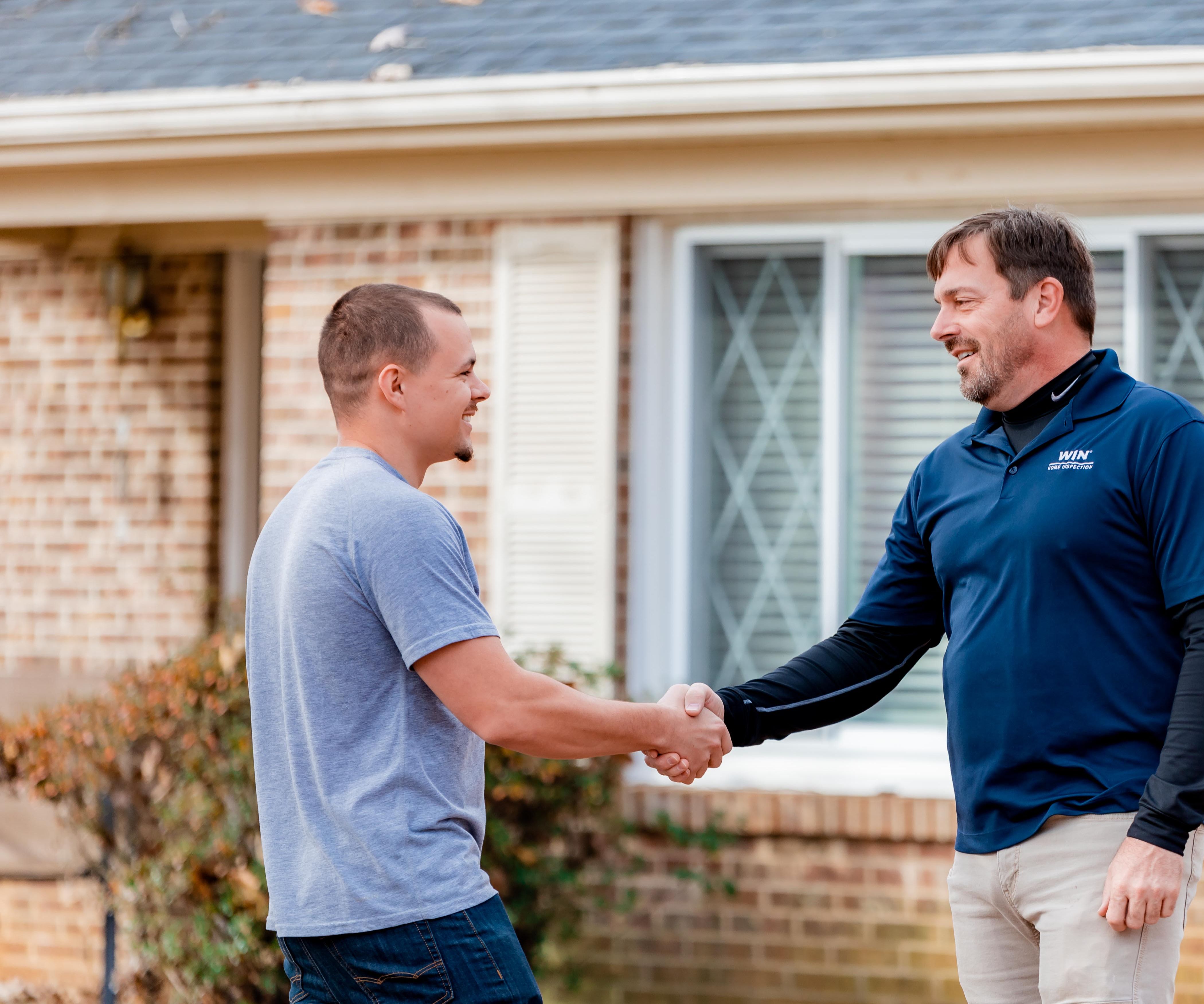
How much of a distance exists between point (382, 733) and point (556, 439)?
3.23m

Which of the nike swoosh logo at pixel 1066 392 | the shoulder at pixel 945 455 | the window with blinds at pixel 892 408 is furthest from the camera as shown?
the window with blinds at pixel 892 408

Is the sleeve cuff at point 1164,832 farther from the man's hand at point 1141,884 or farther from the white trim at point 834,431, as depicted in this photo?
the white trim at point 834,431

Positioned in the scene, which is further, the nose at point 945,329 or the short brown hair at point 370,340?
the nose at point 945,329

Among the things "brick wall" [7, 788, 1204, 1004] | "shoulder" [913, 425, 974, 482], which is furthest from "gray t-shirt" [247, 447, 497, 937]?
→ "brick wall" [7, 788, 1204, 1004]

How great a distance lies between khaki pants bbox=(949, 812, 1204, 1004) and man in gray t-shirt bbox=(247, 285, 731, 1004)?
82 cm

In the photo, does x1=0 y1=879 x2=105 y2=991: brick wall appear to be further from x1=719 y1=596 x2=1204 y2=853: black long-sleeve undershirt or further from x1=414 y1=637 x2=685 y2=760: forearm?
x1=414 y1=637 x2=685 y2=760: forearm

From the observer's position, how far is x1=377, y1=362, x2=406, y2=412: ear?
285 cm

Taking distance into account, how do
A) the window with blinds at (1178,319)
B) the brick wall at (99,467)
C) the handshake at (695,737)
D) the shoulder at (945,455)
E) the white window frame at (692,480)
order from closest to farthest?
the shoulder at (945,455) < the handshake at (695,737) < the window with blinds at (1178,319) < the white window frame at (692,480) < the brick wall at (99,467)

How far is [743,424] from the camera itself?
5.85m

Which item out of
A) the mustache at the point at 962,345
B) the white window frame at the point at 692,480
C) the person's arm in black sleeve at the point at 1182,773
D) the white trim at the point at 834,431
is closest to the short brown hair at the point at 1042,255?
the mustache at the point at 962,345

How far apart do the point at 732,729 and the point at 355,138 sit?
3013 millimetres

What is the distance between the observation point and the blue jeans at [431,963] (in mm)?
2629

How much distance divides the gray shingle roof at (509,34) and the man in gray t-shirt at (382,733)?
10.5 ft

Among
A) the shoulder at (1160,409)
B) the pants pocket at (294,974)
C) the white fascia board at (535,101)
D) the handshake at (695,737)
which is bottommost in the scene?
the pants pocket at (294,974)
